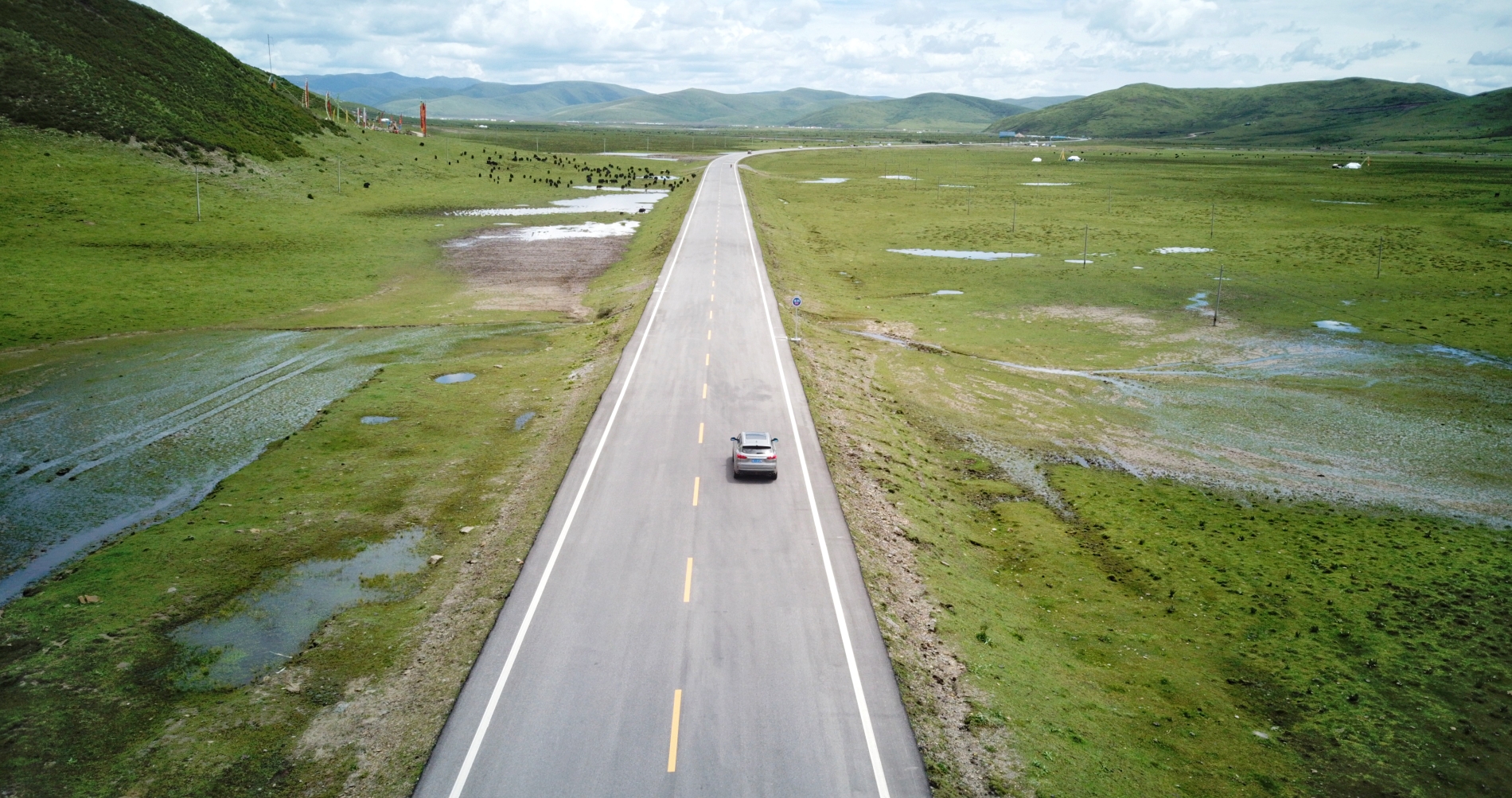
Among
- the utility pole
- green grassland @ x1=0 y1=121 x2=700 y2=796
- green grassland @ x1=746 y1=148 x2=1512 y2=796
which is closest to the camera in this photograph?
green grassland @ x1=0 y1=121 x2=700 y2=796

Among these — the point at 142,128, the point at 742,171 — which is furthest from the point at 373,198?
the point at 742,171

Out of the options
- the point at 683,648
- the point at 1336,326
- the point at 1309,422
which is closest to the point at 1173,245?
the point at 1336,326

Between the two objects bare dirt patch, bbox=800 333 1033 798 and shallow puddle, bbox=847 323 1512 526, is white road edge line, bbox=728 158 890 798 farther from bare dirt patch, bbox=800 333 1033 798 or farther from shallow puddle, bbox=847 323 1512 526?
shallow puddle, bbox=847 323 1512 526

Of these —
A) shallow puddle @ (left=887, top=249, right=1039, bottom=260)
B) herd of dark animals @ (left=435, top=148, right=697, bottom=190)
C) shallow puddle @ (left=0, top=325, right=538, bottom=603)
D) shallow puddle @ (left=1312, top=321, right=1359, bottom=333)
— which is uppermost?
herd of dark animals @ (left=435, top=148, right=697, bottom=190)

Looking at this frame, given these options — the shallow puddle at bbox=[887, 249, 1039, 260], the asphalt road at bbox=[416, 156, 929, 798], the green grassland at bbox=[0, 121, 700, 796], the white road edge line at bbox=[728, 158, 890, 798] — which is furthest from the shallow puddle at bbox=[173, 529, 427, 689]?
the shallow puddle at bbox=[887, 249, 1039, 260]

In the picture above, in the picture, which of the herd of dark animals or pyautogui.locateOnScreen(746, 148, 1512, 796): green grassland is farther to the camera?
the herd of dark animals

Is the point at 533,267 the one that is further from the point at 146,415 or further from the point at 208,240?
the point at 146,415
